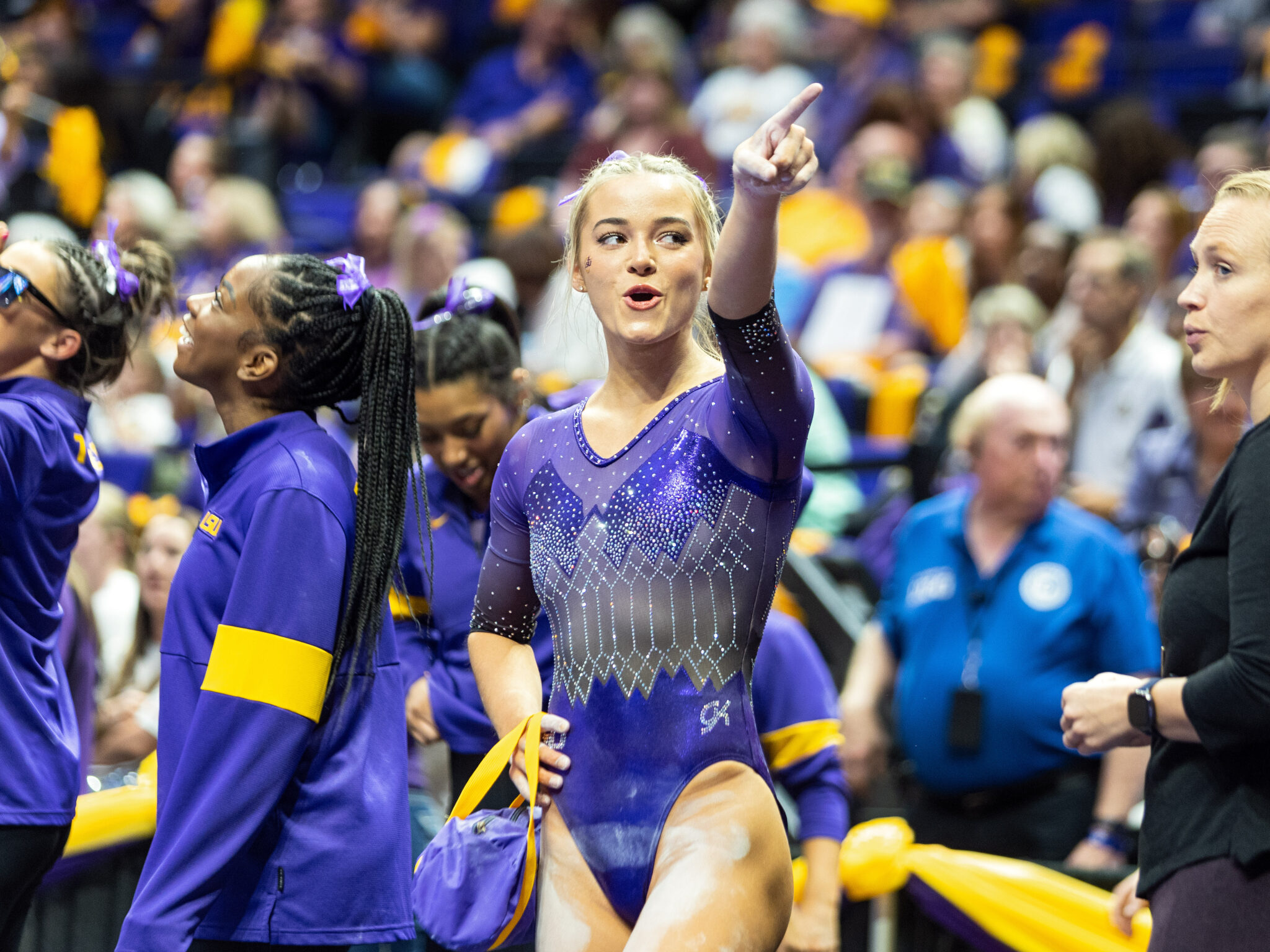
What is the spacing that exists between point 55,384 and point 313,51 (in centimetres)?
810

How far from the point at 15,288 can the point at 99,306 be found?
6.7 inches

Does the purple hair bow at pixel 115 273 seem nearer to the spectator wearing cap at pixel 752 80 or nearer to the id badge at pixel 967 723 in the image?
the id badge at pixel 967 723

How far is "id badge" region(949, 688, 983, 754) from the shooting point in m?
4.26

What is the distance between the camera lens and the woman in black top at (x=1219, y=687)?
6.88 feet

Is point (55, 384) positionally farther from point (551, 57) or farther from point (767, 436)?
point (551, 57)

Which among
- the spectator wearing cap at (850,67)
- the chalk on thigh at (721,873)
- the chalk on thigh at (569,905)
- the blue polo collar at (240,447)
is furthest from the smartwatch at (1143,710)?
the spectator wearing cap at (850,67)

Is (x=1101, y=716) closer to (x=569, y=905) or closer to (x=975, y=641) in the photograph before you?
(x=569, y=905)

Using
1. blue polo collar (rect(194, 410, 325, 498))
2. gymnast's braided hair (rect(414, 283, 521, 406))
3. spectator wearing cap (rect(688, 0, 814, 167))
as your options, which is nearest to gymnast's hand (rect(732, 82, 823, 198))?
blue polo collar (rect(194, 410, 325, 498))

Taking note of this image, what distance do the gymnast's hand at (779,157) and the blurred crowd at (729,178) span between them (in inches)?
65.0

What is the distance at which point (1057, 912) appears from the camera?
11.2ft

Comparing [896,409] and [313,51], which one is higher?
[313,51]

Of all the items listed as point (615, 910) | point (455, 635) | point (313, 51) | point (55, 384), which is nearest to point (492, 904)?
point (615, 910)

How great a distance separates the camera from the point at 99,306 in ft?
9.84

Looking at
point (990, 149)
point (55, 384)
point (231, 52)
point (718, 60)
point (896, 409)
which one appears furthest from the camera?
point (231, 52)
